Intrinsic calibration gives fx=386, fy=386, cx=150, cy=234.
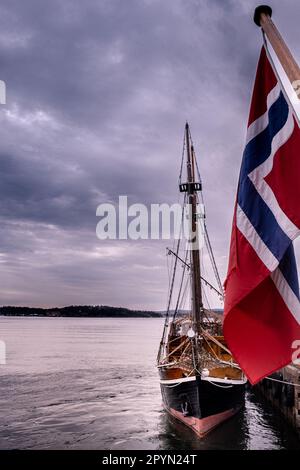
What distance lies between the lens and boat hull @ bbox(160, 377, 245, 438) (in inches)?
699

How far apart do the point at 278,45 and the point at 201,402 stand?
53.7ft

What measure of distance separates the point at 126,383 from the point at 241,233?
37554 mm

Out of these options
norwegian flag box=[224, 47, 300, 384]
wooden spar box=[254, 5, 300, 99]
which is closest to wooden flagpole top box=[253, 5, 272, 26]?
wooden spar box=[254, 5, 300, 99]

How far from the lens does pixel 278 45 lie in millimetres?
4703

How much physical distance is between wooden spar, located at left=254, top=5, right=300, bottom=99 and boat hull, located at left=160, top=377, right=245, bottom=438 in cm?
1574

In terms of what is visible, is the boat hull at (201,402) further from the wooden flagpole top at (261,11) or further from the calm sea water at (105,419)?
the wooden flagpole top at (261,11)

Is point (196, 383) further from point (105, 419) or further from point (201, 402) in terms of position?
point (105, 419)

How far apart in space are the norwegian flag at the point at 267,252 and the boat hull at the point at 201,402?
13593mm

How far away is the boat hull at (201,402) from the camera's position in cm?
1777

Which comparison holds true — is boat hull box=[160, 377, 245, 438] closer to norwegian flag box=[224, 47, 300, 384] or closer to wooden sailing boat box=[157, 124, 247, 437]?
wooden sailing boat box=[157, 124, 247, 437]

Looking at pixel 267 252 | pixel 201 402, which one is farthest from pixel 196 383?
pixel 267 252

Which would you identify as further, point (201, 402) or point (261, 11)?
point (201, 402)
